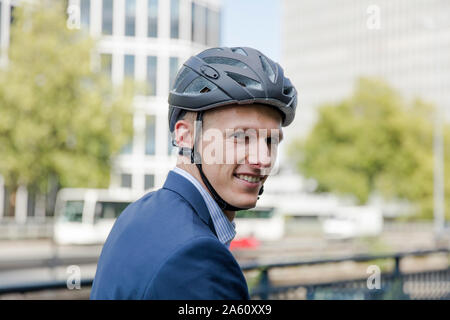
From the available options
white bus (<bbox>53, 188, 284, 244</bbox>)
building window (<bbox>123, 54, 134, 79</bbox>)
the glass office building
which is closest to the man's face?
white bus (<bbox>53, 188, 284, 244</bbox>)

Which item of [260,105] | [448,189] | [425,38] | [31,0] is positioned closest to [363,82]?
[448,189]

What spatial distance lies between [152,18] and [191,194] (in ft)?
131

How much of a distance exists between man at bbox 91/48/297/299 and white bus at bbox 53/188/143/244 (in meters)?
26.4

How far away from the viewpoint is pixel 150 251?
1.28 meters

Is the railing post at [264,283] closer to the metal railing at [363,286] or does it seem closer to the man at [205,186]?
the metal railing at [363,286]

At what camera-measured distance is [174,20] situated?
1606 inches

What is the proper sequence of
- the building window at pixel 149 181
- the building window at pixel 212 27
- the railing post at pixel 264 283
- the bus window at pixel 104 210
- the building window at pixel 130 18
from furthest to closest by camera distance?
1. the building window at pixel 212 27
2. the building window at pixel 149 181
3. the building window at pixel 130 18
4. the bus window at pixel 104 210
5. the railing post at pixel 264 283

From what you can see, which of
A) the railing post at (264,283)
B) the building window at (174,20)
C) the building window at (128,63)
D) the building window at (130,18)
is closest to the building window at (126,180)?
→ the building window at (128,63)

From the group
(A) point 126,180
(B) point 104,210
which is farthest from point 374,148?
(B) point 104,210

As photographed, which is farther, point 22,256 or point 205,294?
point 22,256

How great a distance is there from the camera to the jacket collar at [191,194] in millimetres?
1487

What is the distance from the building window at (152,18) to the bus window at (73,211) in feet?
52.8
